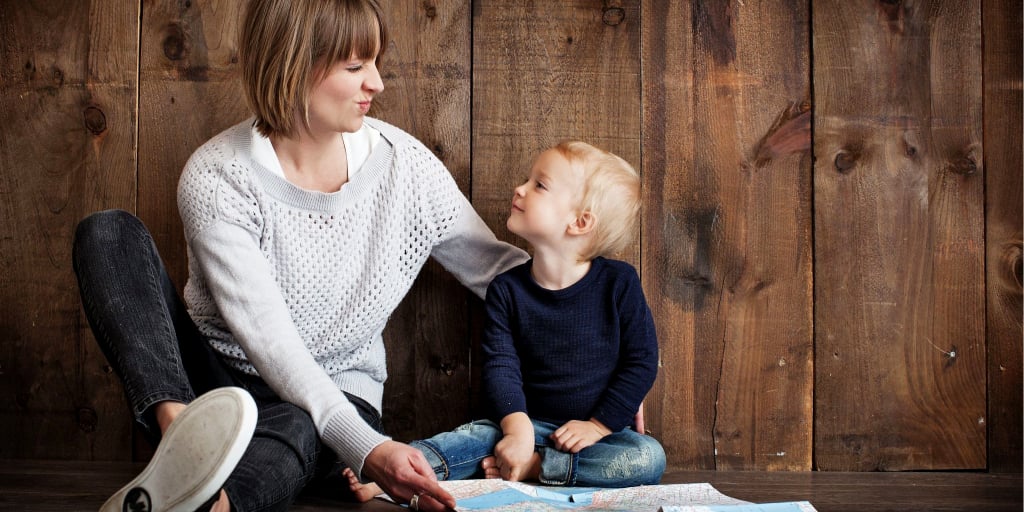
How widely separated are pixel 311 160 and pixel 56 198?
1.81ft

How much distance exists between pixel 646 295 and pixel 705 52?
448 mm

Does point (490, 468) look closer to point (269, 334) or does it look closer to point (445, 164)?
point (269, 334)

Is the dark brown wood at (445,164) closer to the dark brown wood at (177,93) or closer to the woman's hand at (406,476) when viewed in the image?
the dark brown wood at (177,93)

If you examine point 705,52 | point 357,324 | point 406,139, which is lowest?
point 357,324

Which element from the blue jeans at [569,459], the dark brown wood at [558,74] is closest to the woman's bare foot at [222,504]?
the blue jeans at [569,459]

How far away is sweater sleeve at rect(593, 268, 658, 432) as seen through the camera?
4.34 ft

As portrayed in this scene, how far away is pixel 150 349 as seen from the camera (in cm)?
104

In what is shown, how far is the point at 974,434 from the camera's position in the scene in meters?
1.49

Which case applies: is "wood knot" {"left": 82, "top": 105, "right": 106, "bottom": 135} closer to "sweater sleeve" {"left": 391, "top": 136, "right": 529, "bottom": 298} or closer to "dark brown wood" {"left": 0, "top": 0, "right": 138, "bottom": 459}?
"dark brown wood" {"left": 0, "top": 0, "right": 138, "bottom": 459}

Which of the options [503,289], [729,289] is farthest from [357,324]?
[729,289]

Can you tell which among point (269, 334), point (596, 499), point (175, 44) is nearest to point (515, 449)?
point (596, 499)

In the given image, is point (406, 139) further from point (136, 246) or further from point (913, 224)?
point (913, 224)

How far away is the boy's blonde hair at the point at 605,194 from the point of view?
134 cm

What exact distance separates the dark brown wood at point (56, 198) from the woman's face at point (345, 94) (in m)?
0.48
